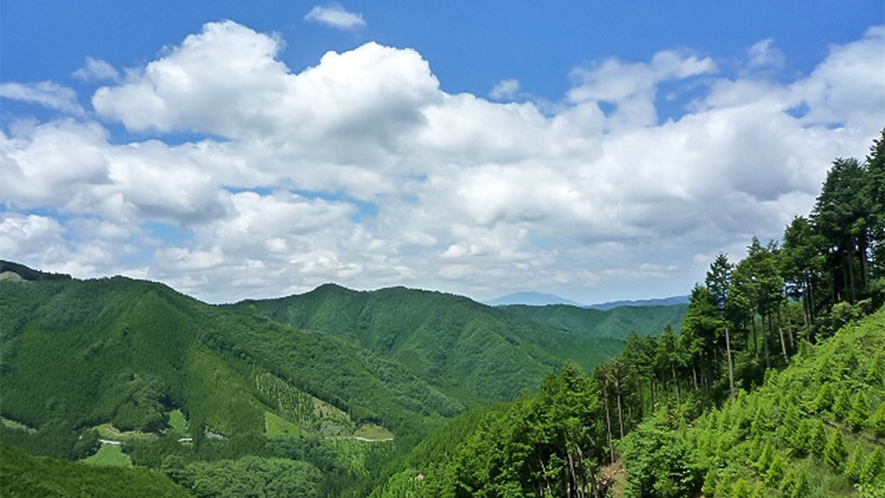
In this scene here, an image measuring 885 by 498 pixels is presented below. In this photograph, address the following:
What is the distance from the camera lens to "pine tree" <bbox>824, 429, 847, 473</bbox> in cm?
2881

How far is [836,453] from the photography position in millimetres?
28969

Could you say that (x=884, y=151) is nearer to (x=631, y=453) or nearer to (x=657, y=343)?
(x=657, y=343)

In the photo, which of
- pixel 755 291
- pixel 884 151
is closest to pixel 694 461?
pixel 755 291

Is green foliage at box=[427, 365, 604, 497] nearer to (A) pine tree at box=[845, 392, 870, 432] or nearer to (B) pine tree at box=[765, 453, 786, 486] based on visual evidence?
(B) pine tree at box=[765, 453, 786, 486]

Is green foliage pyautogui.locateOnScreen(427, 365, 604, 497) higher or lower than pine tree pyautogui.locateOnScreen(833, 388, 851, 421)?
lower

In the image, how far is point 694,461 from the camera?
3775cm

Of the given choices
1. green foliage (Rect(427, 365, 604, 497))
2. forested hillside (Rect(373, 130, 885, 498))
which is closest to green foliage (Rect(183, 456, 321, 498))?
forested hillside (Rect(373, 130, 885, 498))

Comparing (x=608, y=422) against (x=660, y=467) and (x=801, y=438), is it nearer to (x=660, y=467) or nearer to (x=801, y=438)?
(x=660, y=467)

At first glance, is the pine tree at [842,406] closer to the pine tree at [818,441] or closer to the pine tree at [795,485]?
the pine tree at [818,441]

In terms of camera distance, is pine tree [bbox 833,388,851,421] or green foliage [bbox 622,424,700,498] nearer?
pine tree [bbox 833,388,851,421]

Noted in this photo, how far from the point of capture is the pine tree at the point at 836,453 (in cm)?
2881

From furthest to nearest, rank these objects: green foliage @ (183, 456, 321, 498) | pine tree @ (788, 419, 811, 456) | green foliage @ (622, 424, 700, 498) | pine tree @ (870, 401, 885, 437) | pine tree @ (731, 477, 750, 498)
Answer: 1. green foliage @ (183, 456, 321, 498)
2. green foliage @ (622, 424, 700, 498)
3. pine tree @ (788, 419, 811, 456)
4. pine tree @ (731, 477, 750, 498)
5. pine tree @ (870, 401, 885, 437)

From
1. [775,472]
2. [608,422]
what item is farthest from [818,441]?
[608,422]

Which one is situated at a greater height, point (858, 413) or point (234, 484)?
point (858, 413)
